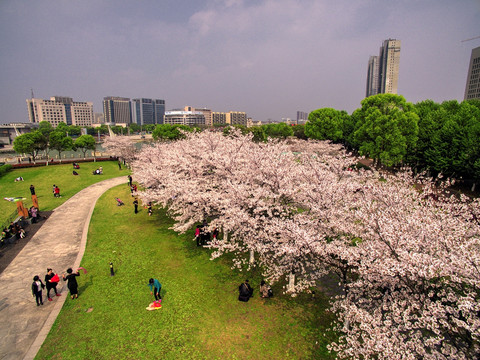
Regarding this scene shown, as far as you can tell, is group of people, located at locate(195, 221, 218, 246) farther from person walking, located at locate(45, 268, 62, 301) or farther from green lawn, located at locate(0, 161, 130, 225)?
green lawn, located at locate(0, 161, 130, 225)

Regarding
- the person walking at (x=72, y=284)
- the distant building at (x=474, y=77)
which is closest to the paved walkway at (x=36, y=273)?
the person walking at (x=72, y=284)

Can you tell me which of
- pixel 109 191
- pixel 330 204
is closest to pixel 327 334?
pixel 330 204

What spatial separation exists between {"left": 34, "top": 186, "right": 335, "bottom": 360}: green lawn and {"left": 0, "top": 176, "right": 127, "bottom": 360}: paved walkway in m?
0.67

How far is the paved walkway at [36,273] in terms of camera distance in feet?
37.3

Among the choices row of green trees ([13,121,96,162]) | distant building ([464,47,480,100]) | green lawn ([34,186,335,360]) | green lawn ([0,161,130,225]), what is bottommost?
green lawn ([34,186,335,360])

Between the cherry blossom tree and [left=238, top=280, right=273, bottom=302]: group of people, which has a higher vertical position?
the cherry blossom tree

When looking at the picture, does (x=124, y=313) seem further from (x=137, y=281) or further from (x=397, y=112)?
(x=397, y=112)

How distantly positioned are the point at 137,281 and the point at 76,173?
128ft

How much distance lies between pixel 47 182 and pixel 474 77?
522 ft

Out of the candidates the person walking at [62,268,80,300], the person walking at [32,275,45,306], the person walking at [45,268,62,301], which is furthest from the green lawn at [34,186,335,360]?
the person walking at [32,275,45,306]

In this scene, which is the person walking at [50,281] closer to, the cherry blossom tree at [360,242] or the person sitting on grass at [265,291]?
the cherry blossom tree at [360,242]

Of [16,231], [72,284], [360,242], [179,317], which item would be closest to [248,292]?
[179,317]

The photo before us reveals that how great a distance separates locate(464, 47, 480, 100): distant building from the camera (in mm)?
109938

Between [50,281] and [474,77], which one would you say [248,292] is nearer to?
[50,281]
